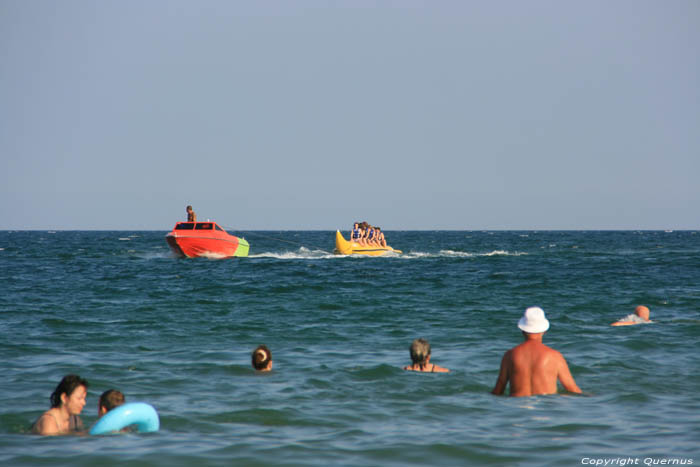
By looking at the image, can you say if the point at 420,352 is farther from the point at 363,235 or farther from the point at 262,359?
the point at 363,235

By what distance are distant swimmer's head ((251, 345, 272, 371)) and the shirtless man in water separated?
140 inches

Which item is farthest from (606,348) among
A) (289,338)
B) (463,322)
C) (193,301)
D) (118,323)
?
(193,301)

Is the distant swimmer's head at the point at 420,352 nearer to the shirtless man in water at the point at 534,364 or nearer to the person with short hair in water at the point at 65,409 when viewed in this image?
the shirtless man in water at the point at 534,364

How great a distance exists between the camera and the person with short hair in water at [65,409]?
6883mm

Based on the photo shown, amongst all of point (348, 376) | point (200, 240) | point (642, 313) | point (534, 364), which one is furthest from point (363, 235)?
point (534, 364)

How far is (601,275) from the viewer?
29078 mm

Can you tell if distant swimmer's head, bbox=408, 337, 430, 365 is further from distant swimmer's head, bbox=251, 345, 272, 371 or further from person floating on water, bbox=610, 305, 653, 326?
person floating on water, bbox=610, 305, 653, 326

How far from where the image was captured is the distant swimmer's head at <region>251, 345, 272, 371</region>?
33.0 ft

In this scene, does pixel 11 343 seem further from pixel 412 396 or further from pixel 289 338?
pixel 412 396

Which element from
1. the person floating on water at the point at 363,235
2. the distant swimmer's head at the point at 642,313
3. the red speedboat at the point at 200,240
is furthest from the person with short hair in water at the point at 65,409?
the person floating on water at the point at 363,235

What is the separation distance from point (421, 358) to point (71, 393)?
4.74m

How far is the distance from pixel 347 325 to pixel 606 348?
219 inches

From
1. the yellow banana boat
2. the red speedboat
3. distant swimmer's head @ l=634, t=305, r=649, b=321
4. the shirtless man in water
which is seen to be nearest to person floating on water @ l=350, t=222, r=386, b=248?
the yellow banana boat

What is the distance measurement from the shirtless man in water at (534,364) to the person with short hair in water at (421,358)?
1800 millimetres
